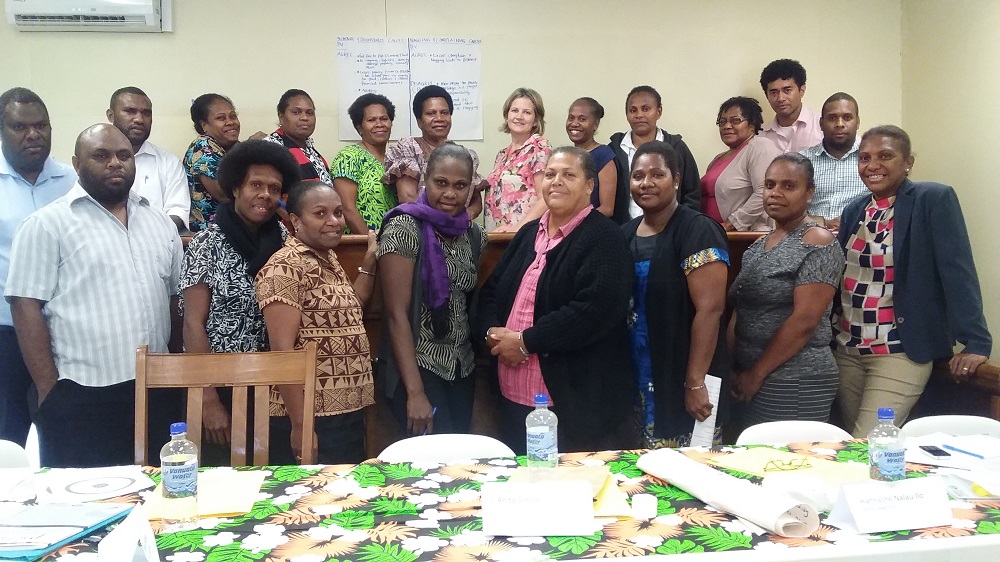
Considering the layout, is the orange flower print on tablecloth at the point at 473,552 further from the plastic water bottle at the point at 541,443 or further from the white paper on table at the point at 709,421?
the white paper on table at the point at 709,421

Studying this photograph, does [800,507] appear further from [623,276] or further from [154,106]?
[154,106]

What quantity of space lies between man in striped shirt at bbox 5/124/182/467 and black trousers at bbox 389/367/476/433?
2.99ft

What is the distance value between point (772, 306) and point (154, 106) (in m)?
3.92

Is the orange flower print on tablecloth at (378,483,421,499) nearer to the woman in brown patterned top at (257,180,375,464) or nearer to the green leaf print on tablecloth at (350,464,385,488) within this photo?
the green leaf print on tablecloth at (350,464,385,488)

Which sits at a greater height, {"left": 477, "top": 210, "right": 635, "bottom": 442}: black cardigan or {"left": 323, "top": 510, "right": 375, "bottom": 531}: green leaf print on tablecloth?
{"left": 477, "top": 210, "right": 635, "bottom": 442}: black cardigan

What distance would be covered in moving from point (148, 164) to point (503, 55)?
2.28 metres

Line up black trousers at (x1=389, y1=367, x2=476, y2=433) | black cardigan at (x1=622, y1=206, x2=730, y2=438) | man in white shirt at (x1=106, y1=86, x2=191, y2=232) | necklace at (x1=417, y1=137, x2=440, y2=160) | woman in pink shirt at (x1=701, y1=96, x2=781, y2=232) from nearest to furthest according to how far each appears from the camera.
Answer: black cardigan at (x1=622, y1=206, x2=730, y2=438), black trousers at (x1=389, y1=367, x2=476, y2=433), necklace at (x1=417, y1=137, x2=440, y2=160), man in white shirt at (x1=106, y1=86, x2=191, y2=232), woman in pink shirt at (x1=701, y1=96, x2=781, y2=232)

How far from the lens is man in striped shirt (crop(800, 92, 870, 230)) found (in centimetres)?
377

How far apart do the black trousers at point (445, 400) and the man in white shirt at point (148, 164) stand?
68.5 inches

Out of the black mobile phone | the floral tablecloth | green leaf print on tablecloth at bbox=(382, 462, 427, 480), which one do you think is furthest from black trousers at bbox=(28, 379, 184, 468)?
the black mobile phone

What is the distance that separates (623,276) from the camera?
2641mm

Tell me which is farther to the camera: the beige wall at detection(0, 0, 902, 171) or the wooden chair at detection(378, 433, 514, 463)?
the beige wall at detection(0, 0, 902, 171)

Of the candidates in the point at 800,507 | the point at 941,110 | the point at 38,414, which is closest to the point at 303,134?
the point at 38,414

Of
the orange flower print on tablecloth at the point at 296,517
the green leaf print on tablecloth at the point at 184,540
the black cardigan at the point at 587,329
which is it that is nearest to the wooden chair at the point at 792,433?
the black cardigan at the point at 587,329
